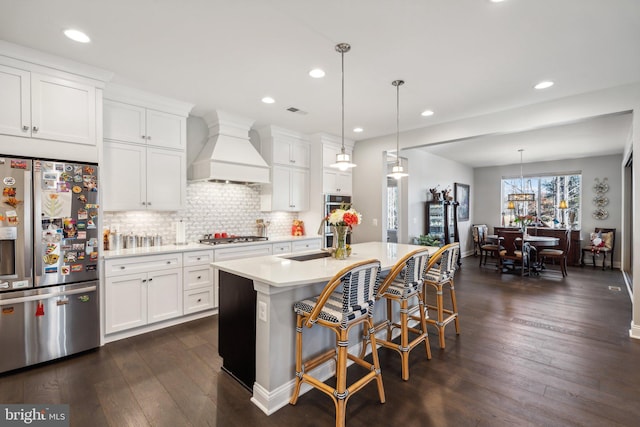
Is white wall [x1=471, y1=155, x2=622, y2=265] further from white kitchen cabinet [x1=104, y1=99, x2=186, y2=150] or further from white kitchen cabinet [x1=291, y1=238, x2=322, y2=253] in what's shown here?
white kitchen cabinet [x1=104, y1=99, x2=186, y2=150]

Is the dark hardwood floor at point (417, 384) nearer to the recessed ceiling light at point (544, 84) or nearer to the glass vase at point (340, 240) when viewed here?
the glass vase at point (340, 240)

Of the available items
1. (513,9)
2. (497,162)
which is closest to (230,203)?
(513,9)

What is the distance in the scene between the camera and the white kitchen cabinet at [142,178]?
3.45 m

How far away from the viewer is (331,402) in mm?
2205

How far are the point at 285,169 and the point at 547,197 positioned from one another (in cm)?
779

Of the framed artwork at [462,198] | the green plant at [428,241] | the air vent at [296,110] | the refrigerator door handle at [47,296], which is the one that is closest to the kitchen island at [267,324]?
the refrigerator door handle at [47,296]

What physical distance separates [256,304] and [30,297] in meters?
2.00

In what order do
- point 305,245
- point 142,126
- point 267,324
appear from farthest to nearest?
point 305,245
point 142,126
point 267,324

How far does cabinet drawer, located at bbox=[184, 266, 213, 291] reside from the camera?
3.73 m

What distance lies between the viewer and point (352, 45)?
2627 mm

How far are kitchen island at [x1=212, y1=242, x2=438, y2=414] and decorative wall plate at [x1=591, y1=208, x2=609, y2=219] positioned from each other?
8.18 m

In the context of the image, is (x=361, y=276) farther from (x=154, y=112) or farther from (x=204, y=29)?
(x=154, y=112)

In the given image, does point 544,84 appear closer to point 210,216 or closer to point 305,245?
point 305,245


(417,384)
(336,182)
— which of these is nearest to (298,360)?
(417,384)
